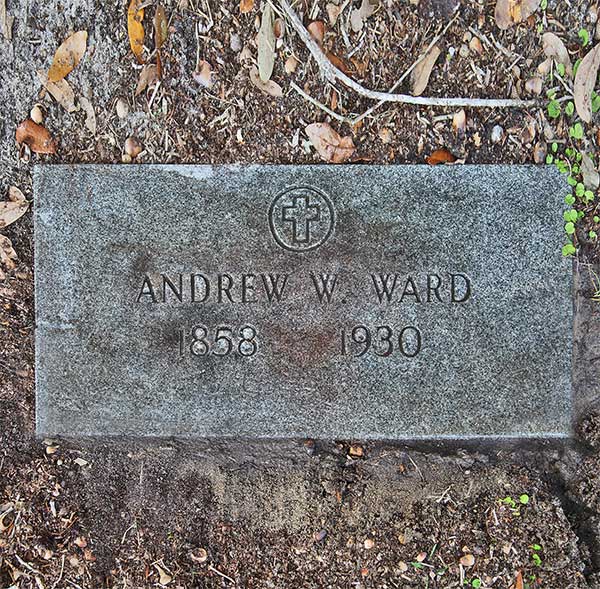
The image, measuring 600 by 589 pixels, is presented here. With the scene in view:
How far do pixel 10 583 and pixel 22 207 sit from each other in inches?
63.7

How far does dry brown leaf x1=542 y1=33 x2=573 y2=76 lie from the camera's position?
7.72 feet

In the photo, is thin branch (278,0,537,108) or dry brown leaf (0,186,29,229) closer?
thin branch (278,0,537,108)

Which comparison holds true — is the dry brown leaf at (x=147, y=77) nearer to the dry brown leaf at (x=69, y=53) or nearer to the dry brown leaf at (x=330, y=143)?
the dry brown leaf at (x=69, y=53)

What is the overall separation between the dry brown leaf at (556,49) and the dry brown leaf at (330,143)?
880 millimetres

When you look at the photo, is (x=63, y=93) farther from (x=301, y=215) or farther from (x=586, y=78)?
(x=586, y=78)

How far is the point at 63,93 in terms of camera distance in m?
2.38

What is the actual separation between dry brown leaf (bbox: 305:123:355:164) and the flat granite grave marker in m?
0.06

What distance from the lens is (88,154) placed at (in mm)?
2383

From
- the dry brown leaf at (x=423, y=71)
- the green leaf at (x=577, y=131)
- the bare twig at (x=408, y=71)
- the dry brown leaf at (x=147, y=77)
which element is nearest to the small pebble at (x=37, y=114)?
the dry brown leaf at (x=147, y=77)

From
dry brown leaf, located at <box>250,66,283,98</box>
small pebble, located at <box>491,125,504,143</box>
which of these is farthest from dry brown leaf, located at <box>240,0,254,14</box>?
small pebble, located at <box>491,125,504,143</box>

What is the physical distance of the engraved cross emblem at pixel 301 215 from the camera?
7.66ft

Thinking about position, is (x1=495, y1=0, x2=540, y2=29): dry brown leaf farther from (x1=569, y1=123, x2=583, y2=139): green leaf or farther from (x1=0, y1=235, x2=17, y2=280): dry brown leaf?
(x1=0, y1=235, x2=17, y2=280): dry brown leaf

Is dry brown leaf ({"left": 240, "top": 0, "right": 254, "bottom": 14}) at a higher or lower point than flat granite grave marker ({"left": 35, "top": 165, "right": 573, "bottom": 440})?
higher

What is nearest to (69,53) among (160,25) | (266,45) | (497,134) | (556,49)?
(160,25)
